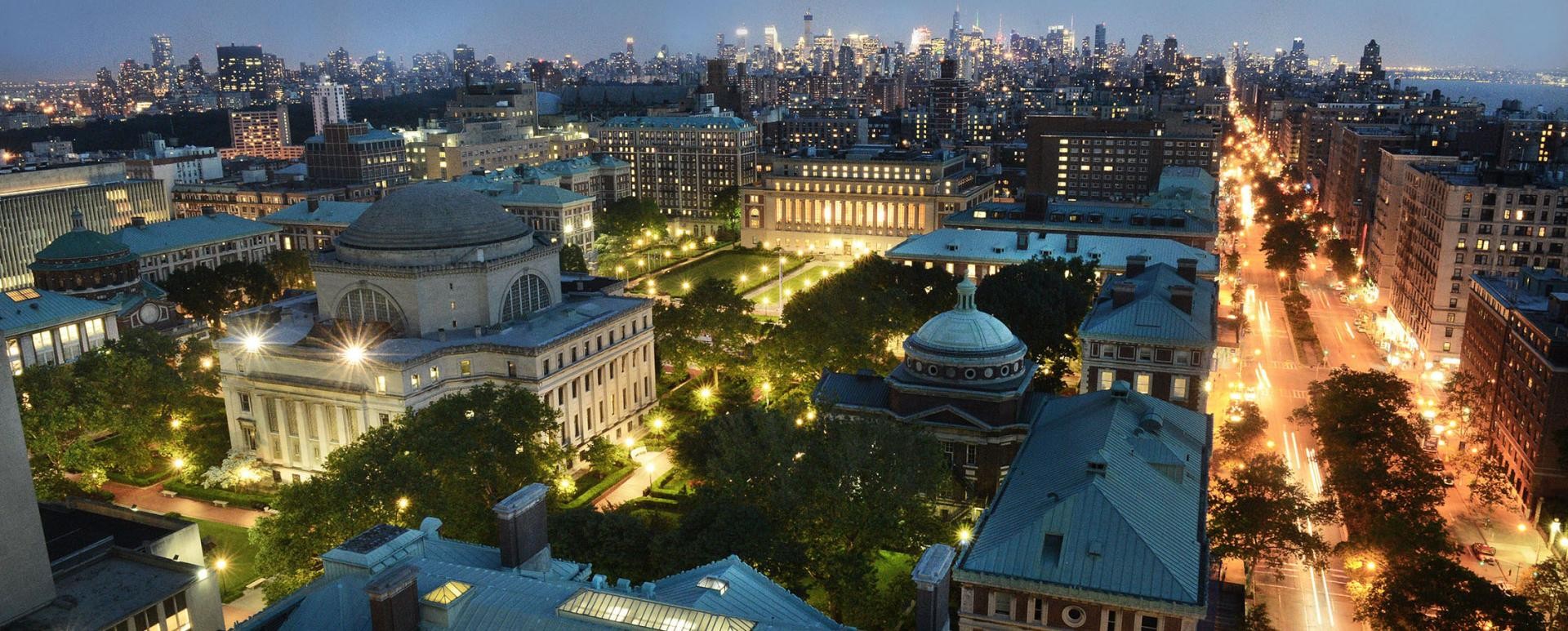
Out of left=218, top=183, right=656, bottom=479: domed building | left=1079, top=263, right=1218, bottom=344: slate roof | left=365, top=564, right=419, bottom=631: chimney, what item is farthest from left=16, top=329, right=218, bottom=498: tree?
left=1079, top=263, right=1218, bottom=344: slate roof

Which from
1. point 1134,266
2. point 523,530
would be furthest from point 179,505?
point 1134,266

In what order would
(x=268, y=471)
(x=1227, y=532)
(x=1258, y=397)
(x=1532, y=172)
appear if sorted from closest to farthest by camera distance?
(x=1227, y=532) → (x=268, y=471) → (x=1258, y=397) → (x=1532, y=172)

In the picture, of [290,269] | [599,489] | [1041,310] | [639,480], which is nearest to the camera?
Answer: [599,489]

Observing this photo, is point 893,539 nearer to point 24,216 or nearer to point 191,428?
point 191,428

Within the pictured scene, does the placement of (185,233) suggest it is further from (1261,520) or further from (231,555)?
(1261,520)

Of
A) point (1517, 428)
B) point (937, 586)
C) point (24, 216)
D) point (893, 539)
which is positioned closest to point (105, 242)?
point (24, 216)

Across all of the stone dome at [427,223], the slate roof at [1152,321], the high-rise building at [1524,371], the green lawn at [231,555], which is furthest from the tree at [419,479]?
the high-rise building at [1524,371]

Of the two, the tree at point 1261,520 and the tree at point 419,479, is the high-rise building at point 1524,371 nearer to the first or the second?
the tree at point 1261,520
